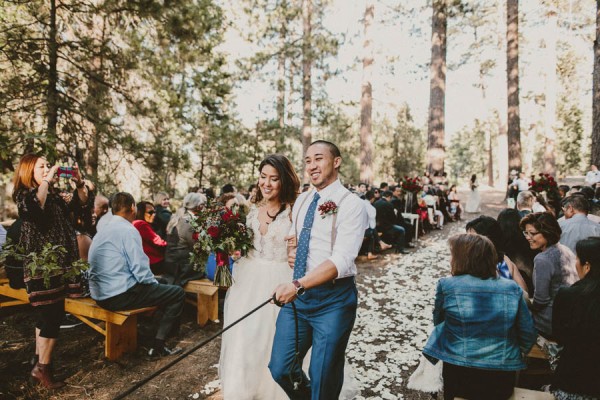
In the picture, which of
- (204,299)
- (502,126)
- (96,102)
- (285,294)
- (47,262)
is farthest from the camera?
(502,126)

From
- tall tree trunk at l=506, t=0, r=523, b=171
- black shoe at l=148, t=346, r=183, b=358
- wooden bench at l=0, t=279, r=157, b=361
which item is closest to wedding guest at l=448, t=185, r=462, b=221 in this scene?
tall tree trunk at l=506, t=0, r=523, b=171

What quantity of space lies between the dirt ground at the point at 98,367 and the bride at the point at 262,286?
0.43m

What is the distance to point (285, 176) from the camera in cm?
344

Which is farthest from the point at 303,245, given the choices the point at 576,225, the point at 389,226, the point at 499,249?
the point at 389,226

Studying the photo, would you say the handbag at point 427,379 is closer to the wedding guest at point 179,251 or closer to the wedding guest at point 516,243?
the wedding guest at point 516,243

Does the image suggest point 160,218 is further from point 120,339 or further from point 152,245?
point 120,339

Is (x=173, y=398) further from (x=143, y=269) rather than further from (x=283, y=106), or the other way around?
(x=283, y=106)

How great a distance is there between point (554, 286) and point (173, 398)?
12.4 ft

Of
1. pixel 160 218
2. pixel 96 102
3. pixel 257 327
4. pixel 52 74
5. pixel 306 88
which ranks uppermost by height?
pixel 306 88

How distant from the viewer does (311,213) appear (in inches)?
105

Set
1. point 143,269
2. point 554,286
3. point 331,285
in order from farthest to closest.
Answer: point 143,269
point 554,286
point 331,285

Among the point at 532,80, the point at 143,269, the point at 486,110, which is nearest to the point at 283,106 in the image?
the point at 143,269

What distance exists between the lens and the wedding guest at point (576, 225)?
4738mm

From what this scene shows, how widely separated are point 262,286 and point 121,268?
1790 mm
